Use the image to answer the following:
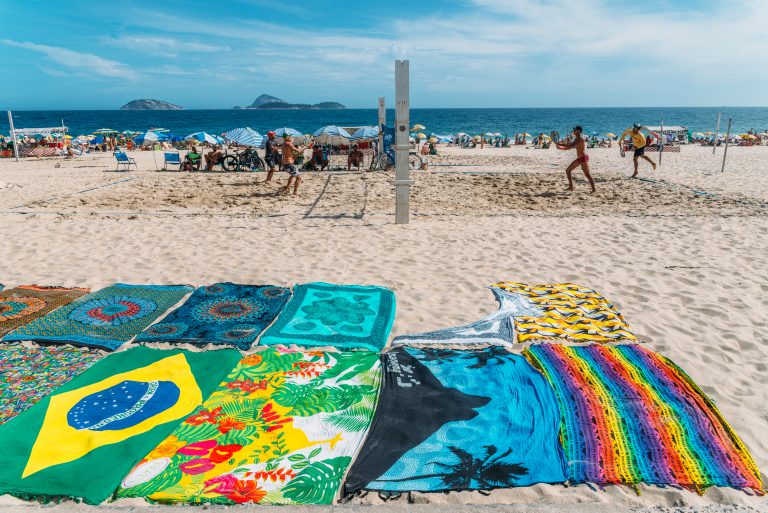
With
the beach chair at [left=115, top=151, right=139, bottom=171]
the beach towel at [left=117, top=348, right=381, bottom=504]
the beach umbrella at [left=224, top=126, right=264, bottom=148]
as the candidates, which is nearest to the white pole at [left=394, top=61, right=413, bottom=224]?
the beach towel at [left=117, top=348, right=381, bottom=504]

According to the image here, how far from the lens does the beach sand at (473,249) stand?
372cm

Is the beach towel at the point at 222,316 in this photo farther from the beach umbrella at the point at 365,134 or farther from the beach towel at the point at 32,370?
the beach umbrella at the point at 365,134

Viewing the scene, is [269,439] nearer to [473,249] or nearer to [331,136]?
[473,249]

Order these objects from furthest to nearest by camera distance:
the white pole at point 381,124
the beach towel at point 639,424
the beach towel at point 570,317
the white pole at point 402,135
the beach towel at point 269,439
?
the white pole at point 381,124 → the white pole at point 402,135 → the beach towel at point 570,317 → the beach towel at point 639,424 → the beach towel at point 269,439

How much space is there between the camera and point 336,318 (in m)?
4.43

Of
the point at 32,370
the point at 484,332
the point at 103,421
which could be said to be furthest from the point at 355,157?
the point at 103,421

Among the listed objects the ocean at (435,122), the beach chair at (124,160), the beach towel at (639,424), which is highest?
the ocean at (435,122)

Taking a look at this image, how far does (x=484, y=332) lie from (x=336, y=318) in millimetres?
1305

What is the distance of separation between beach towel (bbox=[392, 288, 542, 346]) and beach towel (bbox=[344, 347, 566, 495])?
27 cm

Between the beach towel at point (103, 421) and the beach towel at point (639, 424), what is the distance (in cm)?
231

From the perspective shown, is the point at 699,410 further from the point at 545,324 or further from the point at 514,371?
the point at 545,324

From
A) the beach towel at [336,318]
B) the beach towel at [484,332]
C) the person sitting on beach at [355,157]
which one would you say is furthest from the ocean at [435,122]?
the beach towel at [336,318]

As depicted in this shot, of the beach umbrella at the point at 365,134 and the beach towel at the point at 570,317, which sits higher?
the beach umbrella at the point at 365,134

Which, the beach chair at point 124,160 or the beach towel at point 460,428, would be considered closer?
the beach towel at point 460,428
